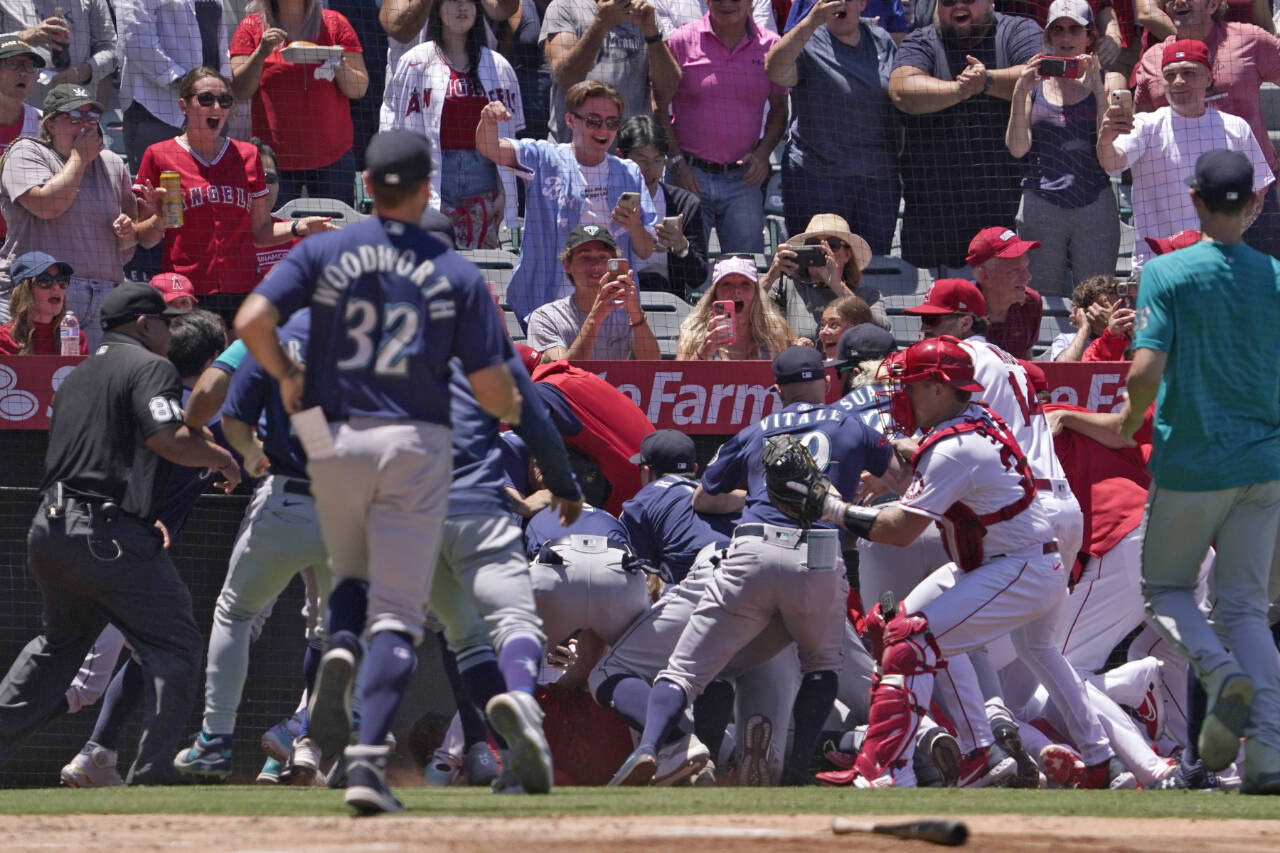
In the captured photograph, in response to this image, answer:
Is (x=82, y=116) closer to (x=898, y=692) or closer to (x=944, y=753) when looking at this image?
(x=898, y=692)

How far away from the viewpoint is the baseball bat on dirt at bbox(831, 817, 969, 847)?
4192 mm

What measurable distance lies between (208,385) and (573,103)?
3.46 m

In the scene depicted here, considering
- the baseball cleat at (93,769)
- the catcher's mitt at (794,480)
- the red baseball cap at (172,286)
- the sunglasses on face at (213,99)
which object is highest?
the sunglasses on face at (213,99)

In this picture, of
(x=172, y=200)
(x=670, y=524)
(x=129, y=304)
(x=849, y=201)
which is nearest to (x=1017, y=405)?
(x=670, y=524)

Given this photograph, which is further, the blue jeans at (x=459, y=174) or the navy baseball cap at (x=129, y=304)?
the blue jeans at (x=459, y=174)

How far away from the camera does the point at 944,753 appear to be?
6.83 m

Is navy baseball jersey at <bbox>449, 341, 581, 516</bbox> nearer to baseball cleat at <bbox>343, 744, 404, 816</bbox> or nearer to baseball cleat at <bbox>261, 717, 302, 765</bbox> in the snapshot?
baseball cleat at <bbox>343, 744, 404, 816</bbox>

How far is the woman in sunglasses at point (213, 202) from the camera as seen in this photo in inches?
350

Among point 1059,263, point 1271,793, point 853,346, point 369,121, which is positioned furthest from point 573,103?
point 1271,793

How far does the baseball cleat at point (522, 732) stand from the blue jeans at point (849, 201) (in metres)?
5.38

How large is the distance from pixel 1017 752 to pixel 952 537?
1172 millimetres

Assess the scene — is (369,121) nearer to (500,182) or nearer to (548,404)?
(500,182)

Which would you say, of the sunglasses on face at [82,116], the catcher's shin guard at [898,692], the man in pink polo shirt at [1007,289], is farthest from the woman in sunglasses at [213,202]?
the catcher's shin guard at [898,692]

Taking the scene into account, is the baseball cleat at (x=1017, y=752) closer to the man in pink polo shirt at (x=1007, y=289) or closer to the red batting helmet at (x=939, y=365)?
the red batting helmet at (x=939, y=365)
